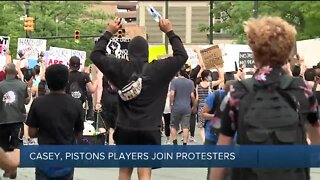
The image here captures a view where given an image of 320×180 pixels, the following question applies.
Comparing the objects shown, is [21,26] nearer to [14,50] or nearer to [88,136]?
[14,50]

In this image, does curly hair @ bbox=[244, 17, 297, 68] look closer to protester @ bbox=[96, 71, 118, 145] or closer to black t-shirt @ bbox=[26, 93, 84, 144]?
black t-shirt @ bbox=[26, 93, 84, 144]

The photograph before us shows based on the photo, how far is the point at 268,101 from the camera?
363 cm

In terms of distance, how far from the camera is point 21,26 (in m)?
45.7

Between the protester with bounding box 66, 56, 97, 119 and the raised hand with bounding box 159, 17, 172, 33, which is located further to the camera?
the protester with bounding box 66, 56, 97, 119

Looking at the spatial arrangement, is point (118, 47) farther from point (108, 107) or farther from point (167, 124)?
point (108, 107)

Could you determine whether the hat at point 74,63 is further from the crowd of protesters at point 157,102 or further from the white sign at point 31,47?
the white sign at point 31,47

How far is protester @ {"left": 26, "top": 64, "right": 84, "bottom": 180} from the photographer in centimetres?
586

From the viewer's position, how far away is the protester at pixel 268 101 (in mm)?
3633

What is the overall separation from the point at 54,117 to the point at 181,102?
842 centimetres

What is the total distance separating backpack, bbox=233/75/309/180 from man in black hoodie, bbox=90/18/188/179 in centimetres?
280

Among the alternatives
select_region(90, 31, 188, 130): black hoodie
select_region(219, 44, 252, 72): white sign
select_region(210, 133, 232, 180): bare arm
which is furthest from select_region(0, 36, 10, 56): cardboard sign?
select_region(210, 133, 232, 180): bare arm

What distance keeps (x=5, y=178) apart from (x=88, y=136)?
87.0 inches

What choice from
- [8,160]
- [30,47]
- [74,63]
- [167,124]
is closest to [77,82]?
[74,63]

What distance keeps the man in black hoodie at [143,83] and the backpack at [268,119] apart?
280 cm
